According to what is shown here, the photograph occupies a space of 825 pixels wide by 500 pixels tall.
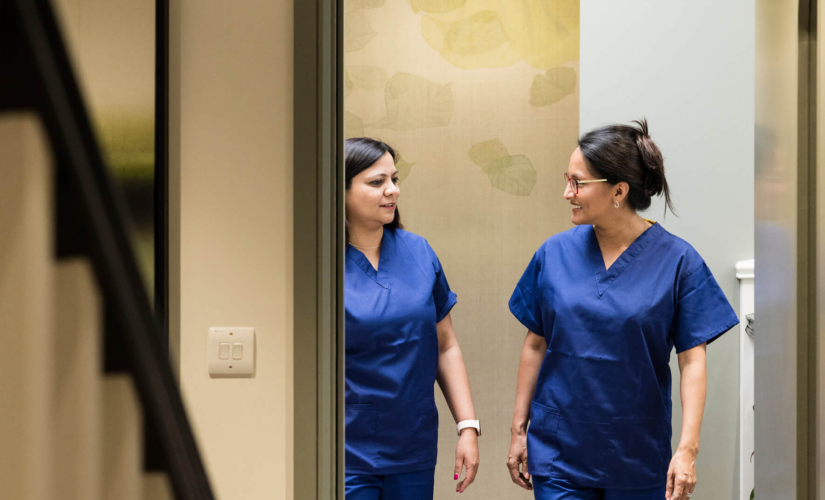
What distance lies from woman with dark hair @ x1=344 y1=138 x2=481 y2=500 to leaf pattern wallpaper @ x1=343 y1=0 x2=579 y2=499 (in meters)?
0.63

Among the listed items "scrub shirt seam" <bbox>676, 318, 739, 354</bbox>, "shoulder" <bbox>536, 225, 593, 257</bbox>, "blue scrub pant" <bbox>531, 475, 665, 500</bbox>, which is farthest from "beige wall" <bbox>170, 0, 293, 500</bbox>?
"scrub shirt seam" <bbox>676, 318, 739, 354</bbox>

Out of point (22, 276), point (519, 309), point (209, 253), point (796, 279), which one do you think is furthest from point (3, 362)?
point (519, 309)

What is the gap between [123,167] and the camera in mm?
1050

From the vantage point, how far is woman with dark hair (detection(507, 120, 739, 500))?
1.77 meters

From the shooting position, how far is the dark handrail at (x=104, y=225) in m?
0.32

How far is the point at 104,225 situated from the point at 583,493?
1693 mm

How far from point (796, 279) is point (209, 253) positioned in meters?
1.01

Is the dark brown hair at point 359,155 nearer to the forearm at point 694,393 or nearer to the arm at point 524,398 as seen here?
the arm at point 524,398

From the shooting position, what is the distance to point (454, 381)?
1.97 metres

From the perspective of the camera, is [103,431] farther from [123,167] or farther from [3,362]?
[123,167]

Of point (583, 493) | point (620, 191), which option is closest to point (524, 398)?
point (583, 493)

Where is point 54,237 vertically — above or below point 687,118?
below

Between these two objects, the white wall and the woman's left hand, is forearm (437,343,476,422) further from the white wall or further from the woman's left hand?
the white wall

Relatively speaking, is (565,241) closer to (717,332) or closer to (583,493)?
(717,332)
